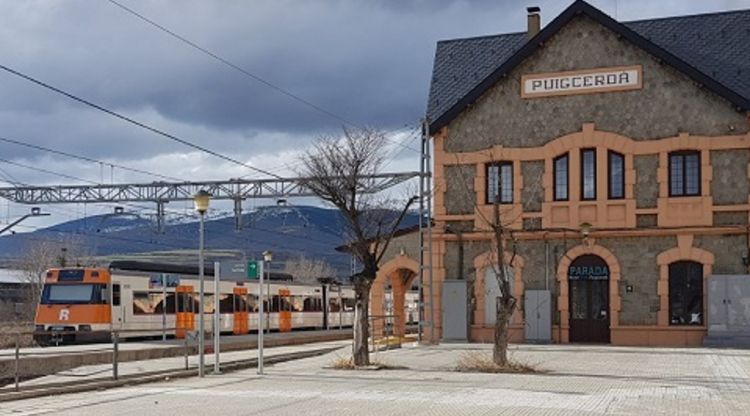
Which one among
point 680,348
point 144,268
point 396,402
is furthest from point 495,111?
point 396,402

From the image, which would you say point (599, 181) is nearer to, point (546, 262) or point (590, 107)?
point (590, 107)

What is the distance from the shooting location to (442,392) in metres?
19.2

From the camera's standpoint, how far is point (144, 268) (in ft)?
130

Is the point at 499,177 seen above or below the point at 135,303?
above

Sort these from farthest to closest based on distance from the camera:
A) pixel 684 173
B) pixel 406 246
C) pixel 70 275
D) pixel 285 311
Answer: pixel 285 311 < pixel 406 246 < pixel 70 275 < pixel 684 173

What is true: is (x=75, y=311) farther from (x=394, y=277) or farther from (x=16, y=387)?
(x=16, y=387)

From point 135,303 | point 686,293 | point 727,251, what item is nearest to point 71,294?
point 135,303

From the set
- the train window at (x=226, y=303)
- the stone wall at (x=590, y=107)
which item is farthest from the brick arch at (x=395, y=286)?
the train window at (x=226, y=303)

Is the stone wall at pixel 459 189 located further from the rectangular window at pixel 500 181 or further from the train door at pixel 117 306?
the train door at pixel 117 306

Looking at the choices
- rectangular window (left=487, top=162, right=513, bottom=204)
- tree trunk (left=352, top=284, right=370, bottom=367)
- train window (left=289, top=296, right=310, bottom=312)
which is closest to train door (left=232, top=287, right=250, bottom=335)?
train window (left=289, top=296, right=310, bottom=312)

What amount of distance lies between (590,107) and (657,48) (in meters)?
2.91

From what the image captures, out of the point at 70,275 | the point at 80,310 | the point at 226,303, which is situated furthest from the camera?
the point at 226,303

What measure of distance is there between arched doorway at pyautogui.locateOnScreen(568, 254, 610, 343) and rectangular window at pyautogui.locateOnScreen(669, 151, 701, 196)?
3.44 meters

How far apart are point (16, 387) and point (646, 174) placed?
846 inches
